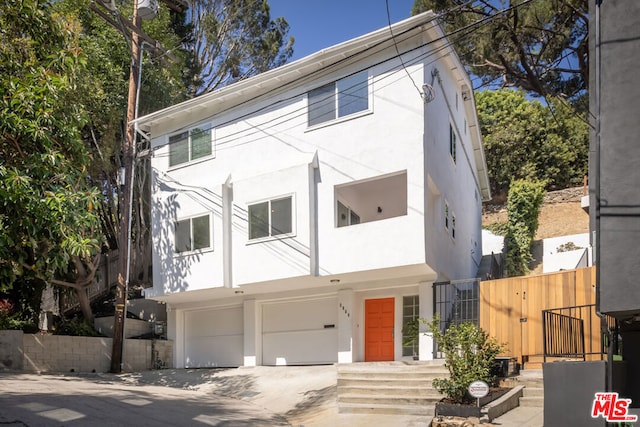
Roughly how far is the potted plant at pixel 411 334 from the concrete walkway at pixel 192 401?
6.91ft

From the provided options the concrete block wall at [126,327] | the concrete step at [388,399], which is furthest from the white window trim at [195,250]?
the concrete step at [388,399]

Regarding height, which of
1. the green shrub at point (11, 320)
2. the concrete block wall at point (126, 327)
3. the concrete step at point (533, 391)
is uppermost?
the green shrub at point (11, 320)

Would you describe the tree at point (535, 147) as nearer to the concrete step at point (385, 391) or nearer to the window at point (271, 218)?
the window at point (271, 218)

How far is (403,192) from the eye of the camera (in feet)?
61.1

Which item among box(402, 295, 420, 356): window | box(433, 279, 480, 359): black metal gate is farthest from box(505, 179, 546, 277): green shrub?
box(433, 279, 480, 359): black metal gate

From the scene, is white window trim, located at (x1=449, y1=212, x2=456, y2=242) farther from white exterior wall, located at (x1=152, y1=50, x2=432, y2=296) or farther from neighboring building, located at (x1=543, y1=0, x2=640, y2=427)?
neighboring building, located at (x1=543, y1=0, x2=640, y2=427)

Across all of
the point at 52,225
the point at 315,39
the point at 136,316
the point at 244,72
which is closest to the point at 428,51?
the point at 315,39

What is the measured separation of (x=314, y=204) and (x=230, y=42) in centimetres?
1669

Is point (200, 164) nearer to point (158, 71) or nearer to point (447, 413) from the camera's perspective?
point (158, 71)

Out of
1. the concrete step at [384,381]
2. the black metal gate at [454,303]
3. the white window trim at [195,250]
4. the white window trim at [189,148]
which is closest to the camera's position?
the concrete step at [384,381]

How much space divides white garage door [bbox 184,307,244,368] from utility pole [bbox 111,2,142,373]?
284 centimetres

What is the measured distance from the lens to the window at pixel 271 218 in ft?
53.7

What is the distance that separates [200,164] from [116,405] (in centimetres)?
898

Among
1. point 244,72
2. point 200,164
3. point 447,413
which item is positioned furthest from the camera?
point 244,72
